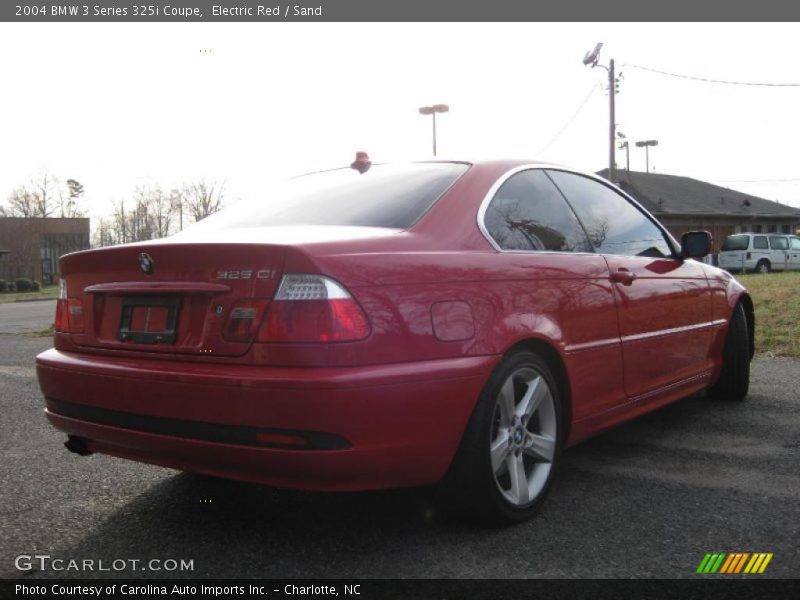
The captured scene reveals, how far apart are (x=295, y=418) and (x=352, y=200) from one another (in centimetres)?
120

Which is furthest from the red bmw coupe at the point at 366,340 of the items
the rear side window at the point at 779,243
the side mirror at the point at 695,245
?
the rear side window at the point at 779,243

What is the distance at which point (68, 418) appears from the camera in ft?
9.55

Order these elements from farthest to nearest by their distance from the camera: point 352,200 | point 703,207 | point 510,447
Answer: point 703,207 < point 352,200 < point 510,447

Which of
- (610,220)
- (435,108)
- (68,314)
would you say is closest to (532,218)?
(610,220)

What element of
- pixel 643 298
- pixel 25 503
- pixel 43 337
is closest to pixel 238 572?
pixel 25 503

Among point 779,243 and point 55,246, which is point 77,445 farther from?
point 55,246

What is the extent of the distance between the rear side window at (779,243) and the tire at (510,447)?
2806 cm

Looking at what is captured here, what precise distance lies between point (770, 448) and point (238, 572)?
114 inches

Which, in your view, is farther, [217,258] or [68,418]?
[68,418]

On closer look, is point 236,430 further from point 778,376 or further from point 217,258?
point 778,376

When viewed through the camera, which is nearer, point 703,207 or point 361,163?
point 361,163

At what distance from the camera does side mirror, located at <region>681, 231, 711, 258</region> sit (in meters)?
4.40

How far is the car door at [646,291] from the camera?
3.67 metres

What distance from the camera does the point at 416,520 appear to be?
2.96 metres
